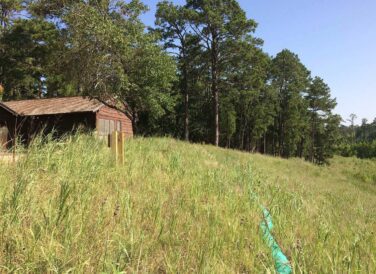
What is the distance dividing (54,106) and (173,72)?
1355 centimetres

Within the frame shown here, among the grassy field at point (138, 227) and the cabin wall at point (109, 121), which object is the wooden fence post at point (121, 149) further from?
the cabin wall at point (109, 121)

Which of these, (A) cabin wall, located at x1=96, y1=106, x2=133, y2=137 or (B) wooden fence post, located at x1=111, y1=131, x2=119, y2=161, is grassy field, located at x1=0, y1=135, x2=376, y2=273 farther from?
(A) cabin wall, located at x1=96, y1=106, x2=133, y2=137

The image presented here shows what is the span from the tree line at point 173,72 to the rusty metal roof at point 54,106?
1.57m

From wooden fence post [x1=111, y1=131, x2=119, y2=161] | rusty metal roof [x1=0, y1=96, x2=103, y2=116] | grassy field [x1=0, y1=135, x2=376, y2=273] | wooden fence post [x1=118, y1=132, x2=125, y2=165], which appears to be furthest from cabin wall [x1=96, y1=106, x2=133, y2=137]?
grassy field [x1=0, y1=135, x2=376, y2=273]

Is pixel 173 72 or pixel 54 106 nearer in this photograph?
pixel 173 72

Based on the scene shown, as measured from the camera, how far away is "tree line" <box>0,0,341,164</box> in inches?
798

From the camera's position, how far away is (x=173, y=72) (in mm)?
22281

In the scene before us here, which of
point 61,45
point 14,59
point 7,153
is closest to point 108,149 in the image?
point 7,153

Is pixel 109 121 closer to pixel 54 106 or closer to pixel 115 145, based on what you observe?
pixel 54 106

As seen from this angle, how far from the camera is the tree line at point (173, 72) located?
2027 centimetres

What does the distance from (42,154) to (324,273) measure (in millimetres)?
4032

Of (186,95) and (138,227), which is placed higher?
(186,95)

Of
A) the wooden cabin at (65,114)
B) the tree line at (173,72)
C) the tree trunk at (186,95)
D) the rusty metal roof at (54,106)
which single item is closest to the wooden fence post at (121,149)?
the tree line at (173,72)

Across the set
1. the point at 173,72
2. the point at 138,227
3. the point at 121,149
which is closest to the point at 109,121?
the point at 173,72
